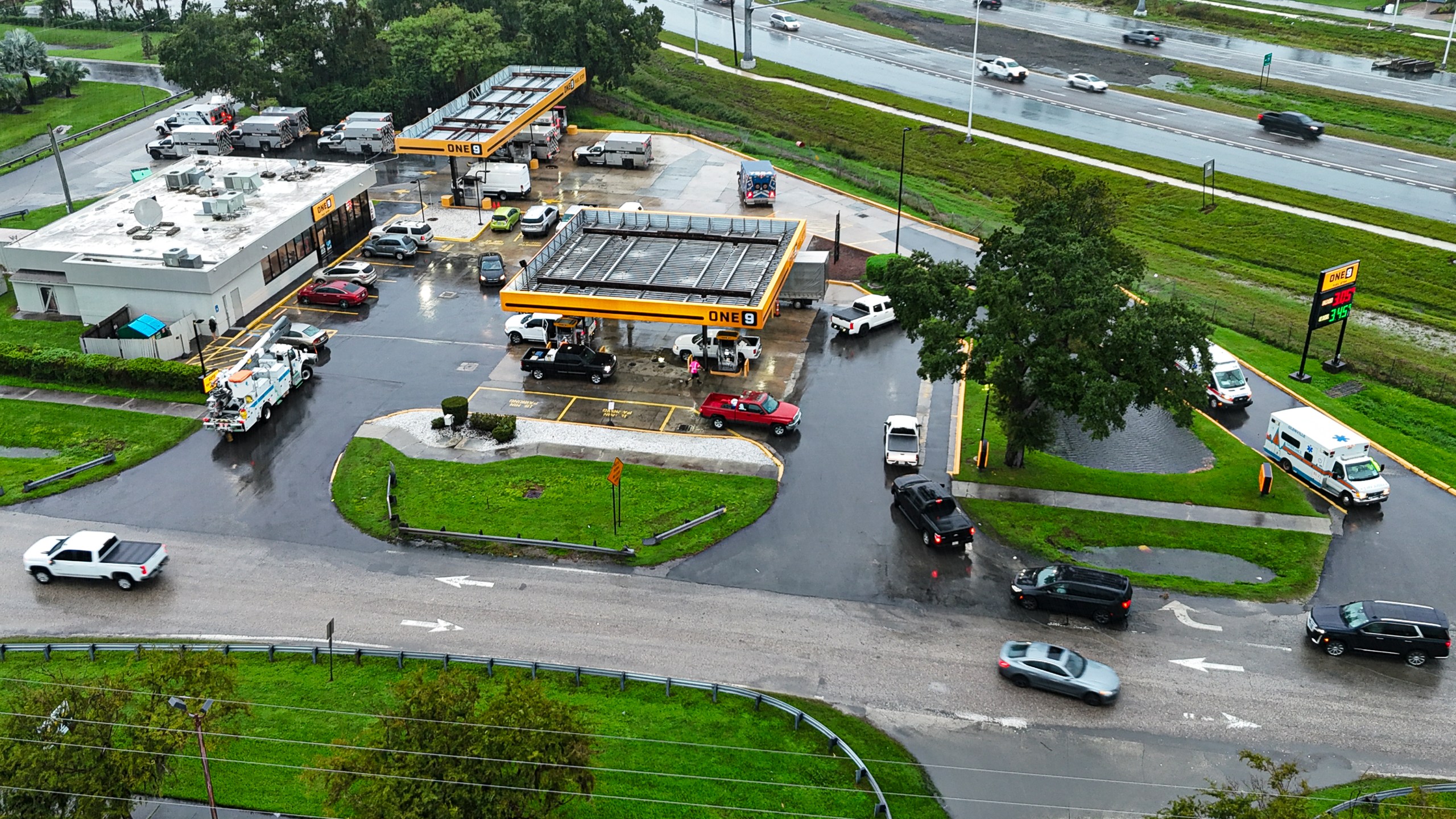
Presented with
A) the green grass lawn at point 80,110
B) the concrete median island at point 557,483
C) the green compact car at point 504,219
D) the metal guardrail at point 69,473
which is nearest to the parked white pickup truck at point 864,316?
the concrete median island at point 557,483

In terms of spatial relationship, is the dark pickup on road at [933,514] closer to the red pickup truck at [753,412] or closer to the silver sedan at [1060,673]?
the silver sedan at [1060,673]

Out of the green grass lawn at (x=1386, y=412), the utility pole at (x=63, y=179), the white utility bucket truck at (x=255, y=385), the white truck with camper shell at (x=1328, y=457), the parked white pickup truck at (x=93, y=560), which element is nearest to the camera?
the parked white pickup truck at (x=93, y=560)

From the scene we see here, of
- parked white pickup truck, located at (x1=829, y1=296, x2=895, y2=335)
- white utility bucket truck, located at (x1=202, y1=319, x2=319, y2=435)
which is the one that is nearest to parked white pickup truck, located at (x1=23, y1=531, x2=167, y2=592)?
white utility bucket truck, located at (x1=202, y1=319, x2=319, y2=435)

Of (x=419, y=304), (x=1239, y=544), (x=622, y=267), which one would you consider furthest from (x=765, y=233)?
(x=1239, y=544)

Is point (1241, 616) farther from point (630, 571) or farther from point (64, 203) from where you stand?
point (64, 203)

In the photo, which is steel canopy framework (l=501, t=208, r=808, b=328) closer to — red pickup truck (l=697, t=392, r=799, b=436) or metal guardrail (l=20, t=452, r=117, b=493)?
red pickup truck (l=697, t=392, r=799, b=436)

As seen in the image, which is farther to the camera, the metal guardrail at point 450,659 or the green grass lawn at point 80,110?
the green grass lawn at point 80,110
